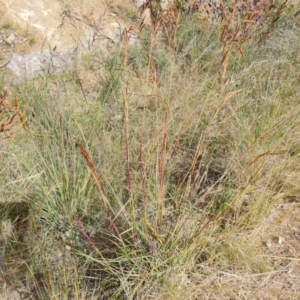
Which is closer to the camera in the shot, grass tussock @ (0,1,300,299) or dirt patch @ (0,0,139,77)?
grass tussock @ (0,1,300,299)

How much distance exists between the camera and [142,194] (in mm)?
1770

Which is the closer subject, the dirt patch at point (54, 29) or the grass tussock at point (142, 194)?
the grass tussock at point (142, 194)

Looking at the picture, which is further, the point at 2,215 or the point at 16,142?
the point at 16,142

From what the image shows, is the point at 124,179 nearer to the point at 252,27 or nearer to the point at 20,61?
the point at 20,61

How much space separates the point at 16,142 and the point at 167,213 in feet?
3.19

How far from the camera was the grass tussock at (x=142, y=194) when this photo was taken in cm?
167

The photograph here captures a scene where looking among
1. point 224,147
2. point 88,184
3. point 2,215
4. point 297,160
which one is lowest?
point 2,215

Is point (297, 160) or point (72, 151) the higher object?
point (297, 160)

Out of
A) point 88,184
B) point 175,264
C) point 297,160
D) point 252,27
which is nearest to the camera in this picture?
point 175,264

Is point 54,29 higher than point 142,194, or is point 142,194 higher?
point 142,194

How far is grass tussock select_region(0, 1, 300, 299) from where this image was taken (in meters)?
1.67

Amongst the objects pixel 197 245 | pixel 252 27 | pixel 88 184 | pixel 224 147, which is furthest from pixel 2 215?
pixel 252 27

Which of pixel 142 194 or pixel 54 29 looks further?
pixel 54 29

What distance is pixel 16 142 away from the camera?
2.24 meters
